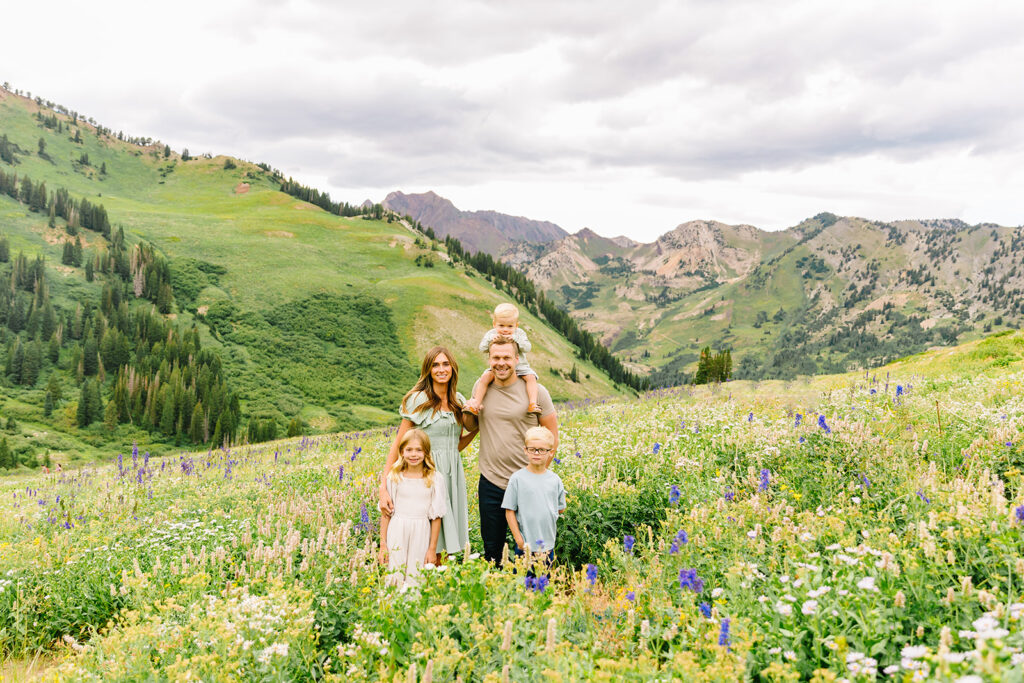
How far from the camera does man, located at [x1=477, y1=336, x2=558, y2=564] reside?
21.0 feet

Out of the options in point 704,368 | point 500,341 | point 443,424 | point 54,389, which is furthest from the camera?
point 54,389

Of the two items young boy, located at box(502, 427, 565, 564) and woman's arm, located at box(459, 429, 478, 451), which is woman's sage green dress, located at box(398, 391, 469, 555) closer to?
woman's arm, located at box(459, 429, 478, 451)

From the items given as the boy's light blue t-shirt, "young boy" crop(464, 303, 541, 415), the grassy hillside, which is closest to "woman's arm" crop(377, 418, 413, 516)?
"young boy" crop(464, 303, 541, 415)

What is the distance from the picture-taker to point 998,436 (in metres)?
6.82

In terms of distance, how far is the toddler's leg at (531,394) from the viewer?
6379mm

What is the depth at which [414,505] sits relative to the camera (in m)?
6.29

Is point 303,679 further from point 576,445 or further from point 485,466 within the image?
point 576,445

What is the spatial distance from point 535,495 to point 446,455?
1.31m

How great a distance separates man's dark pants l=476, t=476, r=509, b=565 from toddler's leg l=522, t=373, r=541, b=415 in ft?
3.38

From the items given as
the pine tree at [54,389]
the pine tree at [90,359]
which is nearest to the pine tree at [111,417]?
the pine tree at [54,389]

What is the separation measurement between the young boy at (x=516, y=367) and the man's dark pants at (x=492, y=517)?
3.16 feet

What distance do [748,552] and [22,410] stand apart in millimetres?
114033

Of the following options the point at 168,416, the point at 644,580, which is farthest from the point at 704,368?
the point at 168,416

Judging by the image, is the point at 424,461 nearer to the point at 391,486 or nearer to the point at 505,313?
the point at 391,486
